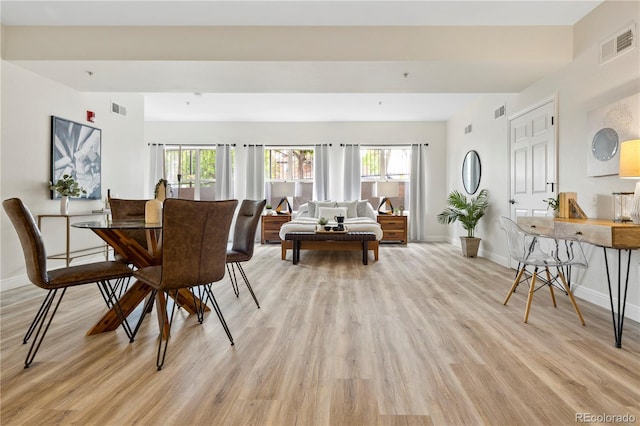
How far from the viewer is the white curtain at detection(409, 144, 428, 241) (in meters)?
7.77

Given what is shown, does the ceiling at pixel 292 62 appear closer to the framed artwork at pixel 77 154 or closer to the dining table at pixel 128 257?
the framed artwork at pixel 77 154

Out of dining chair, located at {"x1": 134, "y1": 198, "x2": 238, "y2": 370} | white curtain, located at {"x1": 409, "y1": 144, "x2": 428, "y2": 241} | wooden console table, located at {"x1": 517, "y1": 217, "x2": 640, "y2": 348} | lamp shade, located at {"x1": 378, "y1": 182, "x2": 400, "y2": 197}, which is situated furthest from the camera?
white curtain, located at {"x1": 409, "y1": 144, "x2": 428, "y2": 241}

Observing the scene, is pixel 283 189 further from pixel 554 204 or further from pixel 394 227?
pixel 554 204

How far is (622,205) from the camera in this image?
8.84 feet

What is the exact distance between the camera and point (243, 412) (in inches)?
58.0

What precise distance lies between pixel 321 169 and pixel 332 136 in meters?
0.83

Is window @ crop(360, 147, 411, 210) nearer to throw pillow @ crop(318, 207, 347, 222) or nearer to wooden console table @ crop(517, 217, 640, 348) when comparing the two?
throw pillow @ crop(318, 207, 347, 222)

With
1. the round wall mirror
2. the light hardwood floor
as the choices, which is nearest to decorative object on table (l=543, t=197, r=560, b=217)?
the light hardwood floor

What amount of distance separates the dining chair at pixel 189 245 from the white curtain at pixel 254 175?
229 inches

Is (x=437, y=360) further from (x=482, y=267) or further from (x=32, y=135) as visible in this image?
(x=32, y=135)

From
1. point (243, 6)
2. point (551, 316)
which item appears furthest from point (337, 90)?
point (551, 316)

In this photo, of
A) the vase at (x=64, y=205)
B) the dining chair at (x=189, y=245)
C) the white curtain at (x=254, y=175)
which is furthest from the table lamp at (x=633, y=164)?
the white curtain at (x=254, y=175)

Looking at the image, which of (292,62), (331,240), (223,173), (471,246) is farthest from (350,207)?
(292,62)

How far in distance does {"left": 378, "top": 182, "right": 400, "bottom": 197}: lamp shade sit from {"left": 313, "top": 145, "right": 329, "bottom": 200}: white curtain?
127cm
